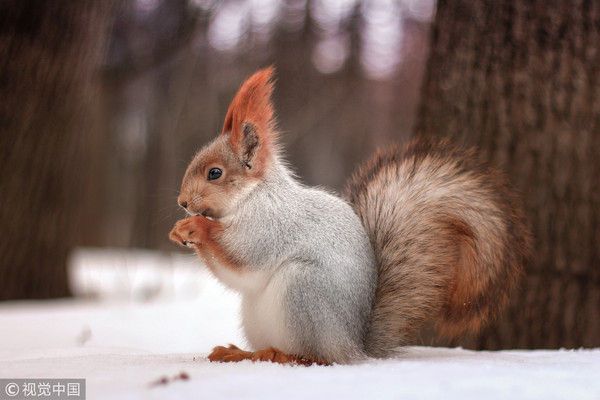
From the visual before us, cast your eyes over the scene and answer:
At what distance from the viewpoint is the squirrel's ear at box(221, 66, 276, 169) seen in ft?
3.97

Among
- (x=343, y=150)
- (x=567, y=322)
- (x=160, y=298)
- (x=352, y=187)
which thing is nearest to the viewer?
(x=352, y=187)

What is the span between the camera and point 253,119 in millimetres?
1262

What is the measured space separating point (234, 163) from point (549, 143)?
1.13m

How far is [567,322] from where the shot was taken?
1754 millimetres

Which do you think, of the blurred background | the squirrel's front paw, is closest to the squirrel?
the squirrel's front paw

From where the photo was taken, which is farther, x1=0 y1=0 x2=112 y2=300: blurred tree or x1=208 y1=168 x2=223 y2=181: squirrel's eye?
x1=0 y1=0 x2=112 y2=300: blurred tree

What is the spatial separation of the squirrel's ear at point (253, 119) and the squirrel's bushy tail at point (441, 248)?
343 mm

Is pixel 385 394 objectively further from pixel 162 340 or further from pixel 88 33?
pixel 88 33

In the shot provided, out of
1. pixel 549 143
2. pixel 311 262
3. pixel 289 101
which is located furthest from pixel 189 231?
pixel 289 101

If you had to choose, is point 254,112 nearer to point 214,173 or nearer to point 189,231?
point 214,173

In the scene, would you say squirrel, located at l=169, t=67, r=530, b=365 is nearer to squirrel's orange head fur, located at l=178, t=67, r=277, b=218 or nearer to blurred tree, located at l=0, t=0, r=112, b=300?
squirrel's orange head fur, located at l=178, t=67, r=277, b=218

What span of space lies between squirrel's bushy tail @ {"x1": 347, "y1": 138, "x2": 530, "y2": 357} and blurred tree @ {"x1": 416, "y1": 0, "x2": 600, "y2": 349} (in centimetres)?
44

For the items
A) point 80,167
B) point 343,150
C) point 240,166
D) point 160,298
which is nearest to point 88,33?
point 80,167

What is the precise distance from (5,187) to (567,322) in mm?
2593
